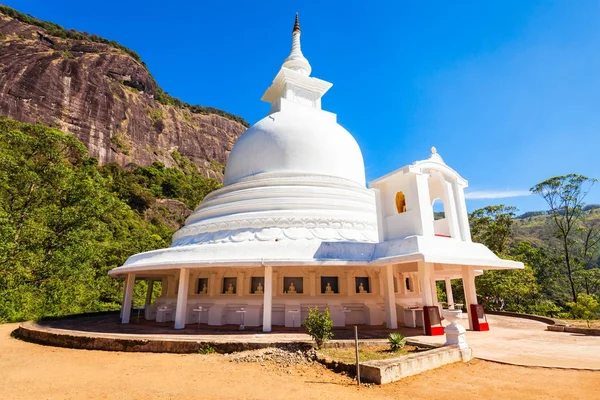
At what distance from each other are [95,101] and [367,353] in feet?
267

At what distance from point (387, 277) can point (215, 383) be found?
8401 millimetres

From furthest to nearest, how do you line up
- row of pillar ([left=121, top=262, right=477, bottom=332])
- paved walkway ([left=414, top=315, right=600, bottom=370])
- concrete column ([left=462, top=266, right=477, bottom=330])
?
concrete column ([left=462, top=266, right=477, bottom=330]), row of pillar ([left=121, top=262, right=477, bottom=332]), paved walkway ([left=414, top=315, right=600, bottom=370])

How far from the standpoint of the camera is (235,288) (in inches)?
624

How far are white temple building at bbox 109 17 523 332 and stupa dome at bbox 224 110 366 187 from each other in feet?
0.44

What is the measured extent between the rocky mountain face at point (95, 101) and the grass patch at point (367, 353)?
7183cm

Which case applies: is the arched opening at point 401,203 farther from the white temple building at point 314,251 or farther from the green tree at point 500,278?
the green tree at point 500,278

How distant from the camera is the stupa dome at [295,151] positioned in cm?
1994

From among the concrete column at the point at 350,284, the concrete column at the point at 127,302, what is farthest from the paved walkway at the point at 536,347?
the concrete column at the point at 127,302

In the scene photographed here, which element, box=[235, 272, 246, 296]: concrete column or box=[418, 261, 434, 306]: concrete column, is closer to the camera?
box=[418, 261, 434, 306]: concrete column

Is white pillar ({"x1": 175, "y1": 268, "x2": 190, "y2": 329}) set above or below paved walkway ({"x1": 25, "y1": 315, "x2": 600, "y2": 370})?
above

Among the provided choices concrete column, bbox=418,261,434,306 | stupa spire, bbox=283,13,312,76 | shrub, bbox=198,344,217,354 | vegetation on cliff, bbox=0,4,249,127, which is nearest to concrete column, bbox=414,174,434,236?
concrete column, bbox=418,261,434,306

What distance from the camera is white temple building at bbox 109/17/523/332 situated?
1350 centimetres

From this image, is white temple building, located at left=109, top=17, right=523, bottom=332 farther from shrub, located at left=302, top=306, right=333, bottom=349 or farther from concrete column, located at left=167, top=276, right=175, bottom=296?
shrub, located at left=302, top=306, right=333, bottom=349

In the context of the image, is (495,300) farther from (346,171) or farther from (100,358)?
(100,358)
